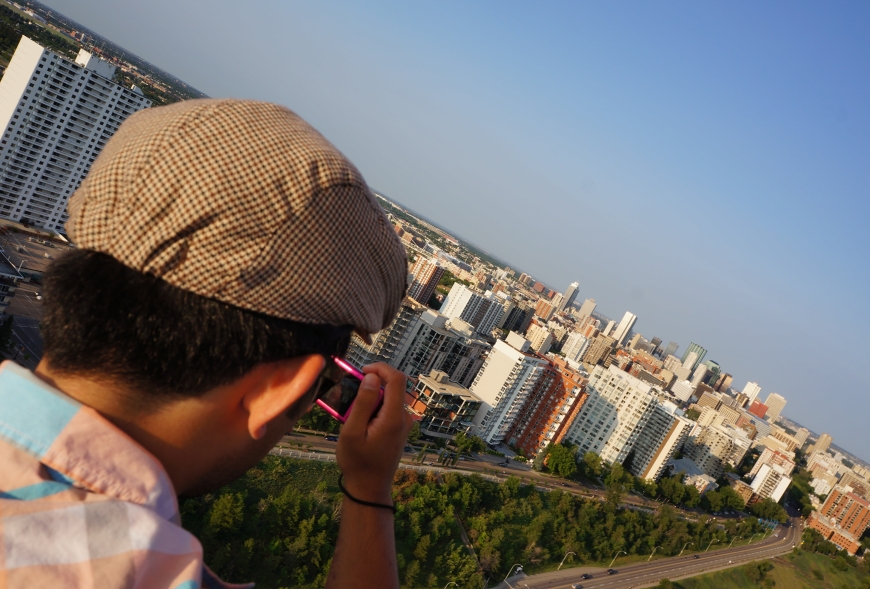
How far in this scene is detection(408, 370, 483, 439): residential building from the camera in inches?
390

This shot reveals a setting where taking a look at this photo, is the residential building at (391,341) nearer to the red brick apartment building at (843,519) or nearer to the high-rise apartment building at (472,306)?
the high-rise apartment building at (472,306)

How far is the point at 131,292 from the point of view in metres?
0.37

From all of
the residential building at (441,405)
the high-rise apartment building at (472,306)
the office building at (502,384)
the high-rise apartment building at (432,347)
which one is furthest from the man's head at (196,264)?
the high-rise apartment building at (472,306)

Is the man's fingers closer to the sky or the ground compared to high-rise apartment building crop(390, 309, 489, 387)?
closer to the sky

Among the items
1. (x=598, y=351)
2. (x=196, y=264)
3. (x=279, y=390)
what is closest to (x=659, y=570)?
(x=279, y=390)

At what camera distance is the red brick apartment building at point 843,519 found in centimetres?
1619

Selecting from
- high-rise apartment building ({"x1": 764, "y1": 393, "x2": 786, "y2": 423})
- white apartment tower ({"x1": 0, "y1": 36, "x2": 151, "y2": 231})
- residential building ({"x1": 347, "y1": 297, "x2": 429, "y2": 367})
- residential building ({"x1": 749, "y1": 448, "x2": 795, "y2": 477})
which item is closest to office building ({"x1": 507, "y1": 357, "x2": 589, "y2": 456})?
residential building ({"x1": 347, "y1": 297, "x2": 429, "y2": 367})

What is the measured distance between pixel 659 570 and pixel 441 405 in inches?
203

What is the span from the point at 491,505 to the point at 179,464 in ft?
30.8

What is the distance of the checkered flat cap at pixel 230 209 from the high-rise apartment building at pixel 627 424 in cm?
1387

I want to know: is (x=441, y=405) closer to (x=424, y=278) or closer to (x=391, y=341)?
(x=391, y=341)

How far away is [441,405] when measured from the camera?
10.0 m

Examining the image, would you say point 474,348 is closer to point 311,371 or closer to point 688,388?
point 311,371

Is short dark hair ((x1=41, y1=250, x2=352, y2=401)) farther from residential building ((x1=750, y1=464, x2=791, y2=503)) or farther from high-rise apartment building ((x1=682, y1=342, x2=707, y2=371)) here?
high-rise apartment building ((x1=682, y1=342, x2=707, y2=371))
